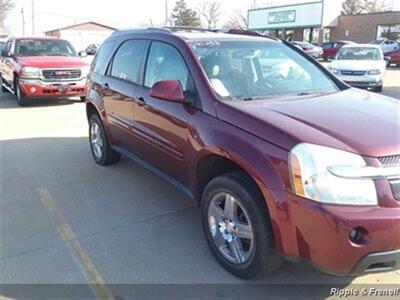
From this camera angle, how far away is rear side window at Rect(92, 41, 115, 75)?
18.0 feet

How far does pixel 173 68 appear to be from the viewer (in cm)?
394

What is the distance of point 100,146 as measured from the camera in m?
5.82

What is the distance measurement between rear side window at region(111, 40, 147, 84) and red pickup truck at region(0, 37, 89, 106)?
20.6 feet

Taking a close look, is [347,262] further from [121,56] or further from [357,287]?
[121,56]

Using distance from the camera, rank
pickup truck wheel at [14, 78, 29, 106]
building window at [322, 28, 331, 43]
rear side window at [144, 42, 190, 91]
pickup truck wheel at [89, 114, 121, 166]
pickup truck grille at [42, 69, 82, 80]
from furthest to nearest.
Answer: building window at [322, 28, 331, 43] < pickup truck wheel at [14, 78, 29, 106] < pickup truck grille at [42, 69, 82, 80] < pickup truck wheel at [89, 114, 121, 166] < rear side window at [144, 42, 190, 91]

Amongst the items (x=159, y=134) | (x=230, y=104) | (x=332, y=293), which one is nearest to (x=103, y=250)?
(x=159, y=134)

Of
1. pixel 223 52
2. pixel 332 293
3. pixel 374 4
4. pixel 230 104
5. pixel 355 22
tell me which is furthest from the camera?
pixel 374 4

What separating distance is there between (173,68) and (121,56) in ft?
4.63

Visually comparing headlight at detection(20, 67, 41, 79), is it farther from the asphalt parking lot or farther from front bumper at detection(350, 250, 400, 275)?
front bumper at detection(350, 250, 400, 275)

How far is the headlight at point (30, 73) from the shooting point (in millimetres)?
10664

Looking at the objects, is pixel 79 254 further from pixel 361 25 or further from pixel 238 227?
pixel 361 25

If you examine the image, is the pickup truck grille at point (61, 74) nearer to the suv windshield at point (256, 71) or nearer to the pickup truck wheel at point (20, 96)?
the pickup truck wheel at point (20, 96)

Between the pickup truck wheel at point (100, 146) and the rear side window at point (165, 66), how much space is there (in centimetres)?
160

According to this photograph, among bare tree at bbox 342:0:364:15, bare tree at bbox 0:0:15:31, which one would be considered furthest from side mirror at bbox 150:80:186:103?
bare tree at bbox 0:0:15:31
